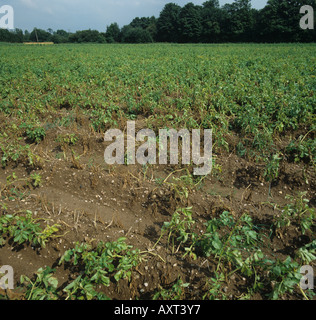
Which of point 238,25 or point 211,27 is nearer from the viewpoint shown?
point 238,25

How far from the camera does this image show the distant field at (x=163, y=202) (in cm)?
212

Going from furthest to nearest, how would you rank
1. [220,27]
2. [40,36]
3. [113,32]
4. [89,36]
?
[40,36], [113,32], [89,36], [220,27]

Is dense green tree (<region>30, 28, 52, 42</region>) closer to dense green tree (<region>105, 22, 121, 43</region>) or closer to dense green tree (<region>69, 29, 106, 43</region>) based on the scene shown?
dense green tree (<region>69, 29, 106, 43</region>)

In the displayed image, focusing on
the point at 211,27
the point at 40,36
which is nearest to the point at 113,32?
the point at 40,36

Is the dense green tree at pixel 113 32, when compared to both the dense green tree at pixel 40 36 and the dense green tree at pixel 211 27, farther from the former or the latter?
the dense green tree at pixel 211 27

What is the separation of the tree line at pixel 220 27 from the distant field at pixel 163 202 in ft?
154

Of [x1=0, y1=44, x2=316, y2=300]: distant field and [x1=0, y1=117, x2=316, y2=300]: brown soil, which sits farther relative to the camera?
[x1=0, y1=117, x2=316, y2=300]: brown soil

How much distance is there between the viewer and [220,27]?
55.4m

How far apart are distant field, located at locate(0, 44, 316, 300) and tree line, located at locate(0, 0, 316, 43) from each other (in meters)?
47.0

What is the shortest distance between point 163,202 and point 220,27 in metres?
63.4

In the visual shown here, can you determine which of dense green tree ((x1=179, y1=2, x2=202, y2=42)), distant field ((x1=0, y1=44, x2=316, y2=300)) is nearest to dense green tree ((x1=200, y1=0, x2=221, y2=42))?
dense green tree ((x1=179, y1=2, x2=202, y2=42))

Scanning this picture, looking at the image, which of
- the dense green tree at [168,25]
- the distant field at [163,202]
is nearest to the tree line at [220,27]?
the dense green tree at [168,25]

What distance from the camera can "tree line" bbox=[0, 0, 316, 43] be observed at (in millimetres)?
44438

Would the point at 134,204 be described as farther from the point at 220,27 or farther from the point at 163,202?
the point at 220,27
